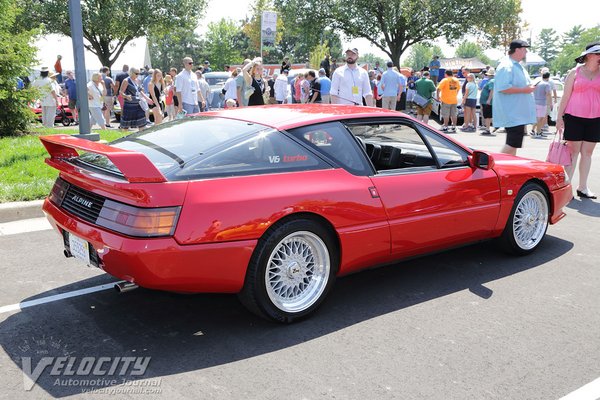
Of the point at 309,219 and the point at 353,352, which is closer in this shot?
the point at 353,352

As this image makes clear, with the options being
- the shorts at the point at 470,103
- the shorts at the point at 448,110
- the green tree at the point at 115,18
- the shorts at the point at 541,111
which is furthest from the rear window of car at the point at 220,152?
the green tree at the point at 115,18

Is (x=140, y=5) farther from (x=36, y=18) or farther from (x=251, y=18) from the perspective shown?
(x=251, y=18)

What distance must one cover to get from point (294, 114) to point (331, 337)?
1.57 m

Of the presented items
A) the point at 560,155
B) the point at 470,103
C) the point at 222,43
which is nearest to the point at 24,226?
the point at 560,155

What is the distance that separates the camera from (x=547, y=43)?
593 feet

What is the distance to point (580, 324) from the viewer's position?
359 centimetres

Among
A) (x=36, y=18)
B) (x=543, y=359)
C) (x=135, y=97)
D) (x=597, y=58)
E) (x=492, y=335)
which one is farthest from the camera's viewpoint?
(x=36, y=18)

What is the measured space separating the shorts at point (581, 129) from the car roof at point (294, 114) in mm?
4049

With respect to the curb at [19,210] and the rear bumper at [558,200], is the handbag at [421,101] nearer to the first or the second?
the rear bumper at [558,200]

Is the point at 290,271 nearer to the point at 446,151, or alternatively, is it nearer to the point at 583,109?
the point at 446,151

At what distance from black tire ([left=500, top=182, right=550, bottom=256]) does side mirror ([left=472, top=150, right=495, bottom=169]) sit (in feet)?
1.78

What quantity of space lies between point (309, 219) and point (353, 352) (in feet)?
2.75

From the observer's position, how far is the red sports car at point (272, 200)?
10.00ft

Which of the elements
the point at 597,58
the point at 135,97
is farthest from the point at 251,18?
the point at 597,58
